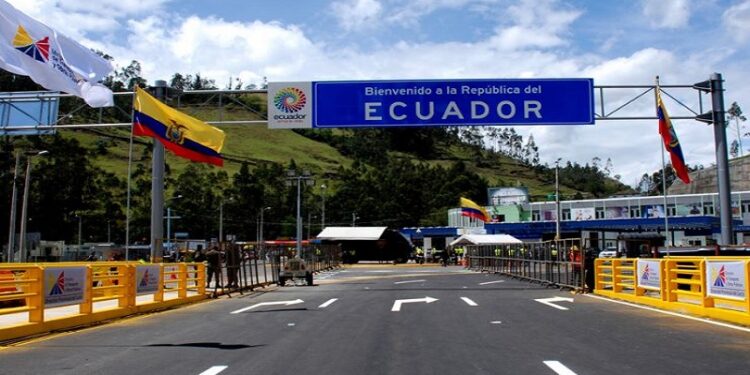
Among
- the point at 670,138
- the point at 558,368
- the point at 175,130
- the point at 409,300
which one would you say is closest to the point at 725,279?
the point at 558,368

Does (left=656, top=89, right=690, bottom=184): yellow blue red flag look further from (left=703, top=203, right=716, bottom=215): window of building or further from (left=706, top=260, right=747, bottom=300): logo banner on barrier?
(left=703, top=203, right=716, bottom=215): window of building

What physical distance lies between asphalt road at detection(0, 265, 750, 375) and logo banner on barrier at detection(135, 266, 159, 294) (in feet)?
4.94

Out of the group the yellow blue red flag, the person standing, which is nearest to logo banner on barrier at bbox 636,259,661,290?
the yellow blue red flag

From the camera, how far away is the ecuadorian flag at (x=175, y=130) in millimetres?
19109

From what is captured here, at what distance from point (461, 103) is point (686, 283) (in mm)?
8851

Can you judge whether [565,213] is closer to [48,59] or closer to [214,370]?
[48,59]

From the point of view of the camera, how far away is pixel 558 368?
27.4ft

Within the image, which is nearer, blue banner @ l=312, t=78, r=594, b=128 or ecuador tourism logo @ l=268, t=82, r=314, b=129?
blue banner @ l=312, t=78, r=594, b=128

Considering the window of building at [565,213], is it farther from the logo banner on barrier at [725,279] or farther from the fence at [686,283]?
the logo banner on barrier at [725,279]

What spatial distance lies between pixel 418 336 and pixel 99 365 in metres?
5.03

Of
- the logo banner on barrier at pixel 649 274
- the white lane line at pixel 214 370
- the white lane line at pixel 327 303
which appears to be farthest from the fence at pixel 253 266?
the white lane line at pixel 214 370

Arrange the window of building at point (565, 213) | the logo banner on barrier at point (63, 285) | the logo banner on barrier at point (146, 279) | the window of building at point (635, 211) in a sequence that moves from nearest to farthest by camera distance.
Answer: the logo banner on barrier at point (63, 285) < the logo banner on barrier at point (146, 279) < the window of building at point (635, 211) < the window of building at point (565, 213)

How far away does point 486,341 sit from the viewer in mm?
10766

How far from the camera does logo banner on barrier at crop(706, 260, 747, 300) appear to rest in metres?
13.2
